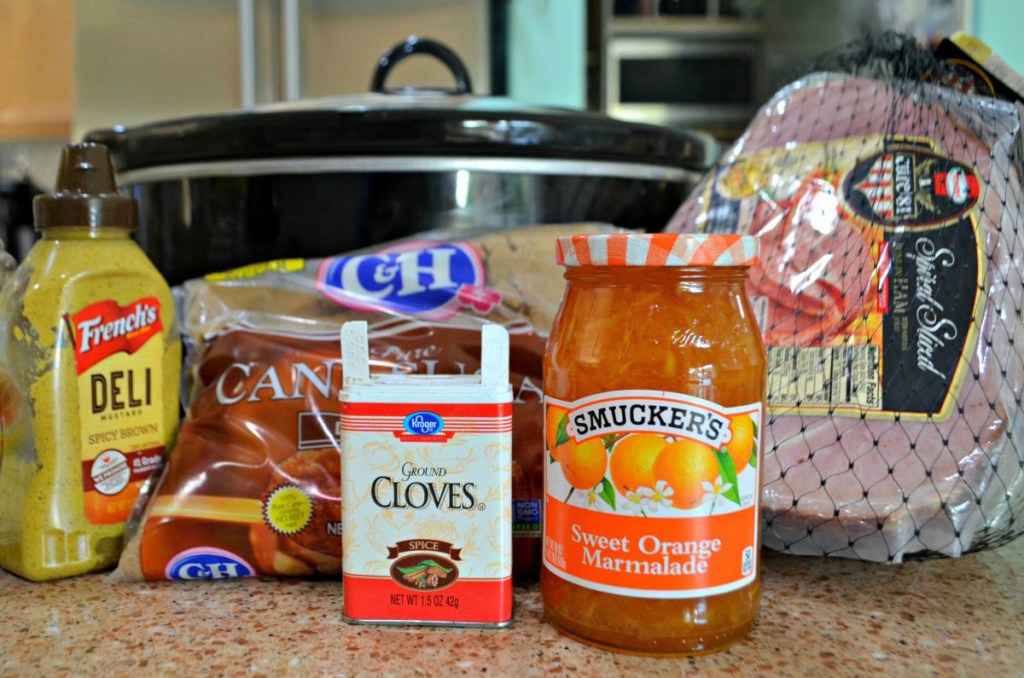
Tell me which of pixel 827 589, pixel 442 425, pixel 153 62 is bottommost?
pixel 827 589

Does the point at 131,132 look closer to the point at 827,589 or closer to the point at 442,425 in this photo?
the point at 442,425

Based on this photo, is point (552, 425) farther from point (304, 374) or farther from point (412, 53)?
point (412, 53)

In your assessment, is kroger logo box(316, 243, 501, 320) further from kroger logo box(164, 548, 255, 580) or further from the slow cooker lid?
kroger logo box(164, 548, 255, 580)

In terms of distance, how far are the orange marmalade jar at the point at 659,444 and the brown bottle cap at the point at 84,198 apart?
341 mm

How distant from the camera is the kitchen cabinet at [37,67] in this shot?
5.27ft

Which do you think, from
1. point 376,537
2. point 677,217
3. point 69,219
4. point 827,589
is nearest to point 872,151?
point 677,217

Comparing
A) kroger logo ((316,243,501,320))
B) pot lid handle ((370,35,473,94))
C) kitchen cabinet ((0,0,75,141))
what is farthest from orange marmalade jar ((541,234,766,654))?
kitchen cabinet ((0,0,75,141))

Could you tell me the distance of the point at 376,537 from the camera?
20.3 inches

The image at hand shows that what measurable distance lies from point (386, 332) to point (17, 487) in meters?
0.28

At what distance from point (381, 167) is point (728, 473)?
0.41 meters

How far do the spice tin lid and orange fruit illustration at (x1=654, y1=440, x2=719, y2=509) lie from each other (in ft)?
0.33

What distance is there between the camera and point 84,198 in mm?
603

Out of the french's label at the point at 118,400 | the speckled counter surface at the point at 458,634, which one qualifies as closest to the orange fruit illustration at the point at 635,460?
the speckled counter surface at the point at 458,634

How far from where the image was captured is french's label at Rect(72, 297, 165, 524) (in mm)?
603
